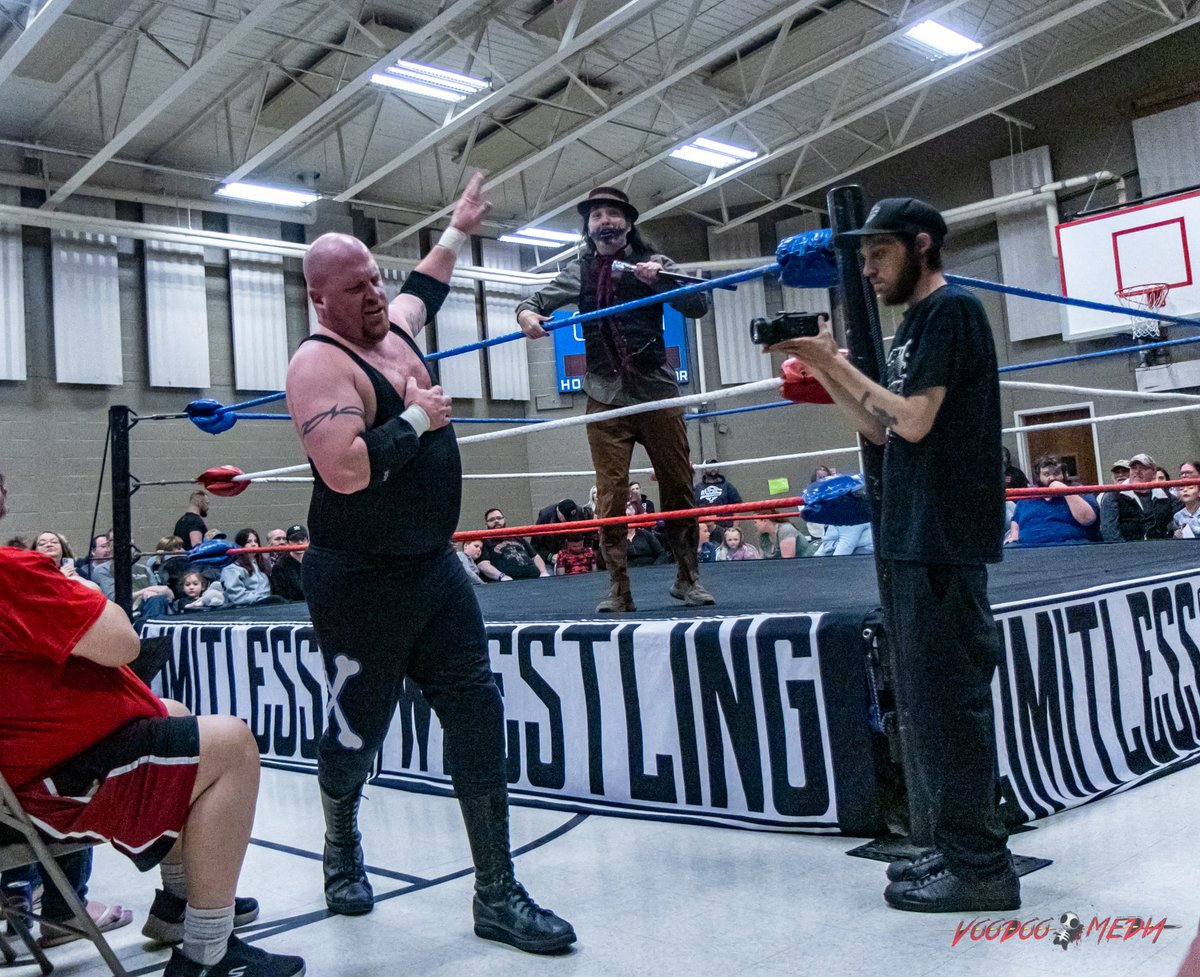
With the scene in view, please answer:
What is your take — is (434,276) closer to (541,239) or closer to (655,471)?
(655,471)

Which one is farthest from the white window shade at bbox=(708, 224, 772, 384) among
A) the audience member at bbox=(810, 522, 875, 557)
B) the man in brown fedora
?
the man in brown fedora

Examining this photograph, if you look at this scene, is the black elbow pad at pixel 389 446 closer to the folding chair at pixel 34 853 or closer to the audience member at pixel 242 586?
the folding chair at pixel 34 853

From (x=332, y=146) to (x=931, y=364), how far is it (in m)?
8.71

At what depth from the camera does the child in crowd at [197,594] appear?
5387 mm

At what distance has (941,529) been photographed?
1.60 meters

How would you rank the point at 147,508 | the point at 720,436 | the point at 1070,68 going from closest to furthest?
the point at 147,508 < the point at 1070,68 < the point at 720,436

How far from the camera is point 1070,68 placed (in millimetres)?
9211

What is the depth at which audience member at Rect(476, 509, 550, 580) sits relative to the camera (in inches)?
251

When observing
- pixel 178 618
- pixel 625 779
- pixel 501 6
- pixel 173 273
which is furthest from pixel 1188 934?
pixel 173 273

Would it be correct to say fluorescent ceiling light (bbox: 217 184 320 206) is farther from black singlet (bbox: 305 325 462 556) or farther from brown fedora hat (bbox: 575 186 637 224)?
black singlet (bbox: 305 325 462 556)

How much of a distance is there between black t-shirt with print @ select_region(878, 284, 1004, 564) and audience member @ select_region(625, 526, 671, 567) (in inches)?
178

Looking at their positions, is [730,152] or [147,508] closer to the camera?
[147,508]

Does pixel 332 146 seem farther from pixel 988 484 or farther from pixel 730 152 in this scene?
pixel 988 484

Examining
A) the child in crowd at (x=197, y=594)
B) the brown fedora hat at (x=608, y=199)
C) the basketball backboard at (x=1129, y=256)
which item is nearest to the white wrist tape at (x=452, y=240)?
the brown fedora hat at (x=608, y=199)
